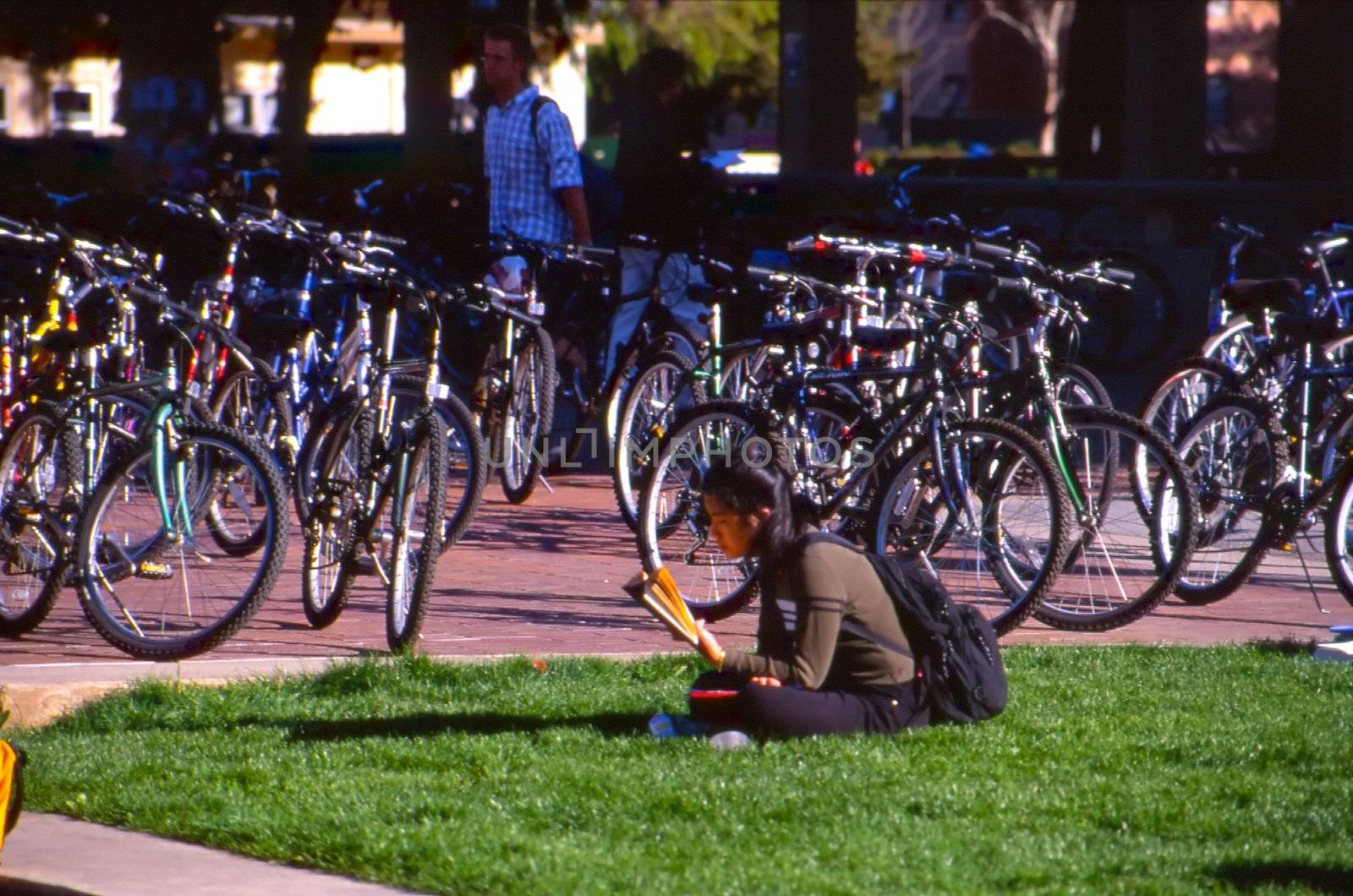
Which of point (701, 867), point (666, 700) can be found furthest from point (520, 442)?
point (701, 867)

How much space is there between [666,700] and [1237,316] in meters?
4.68

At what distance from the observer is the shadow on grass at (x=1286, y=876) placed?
15.1ft

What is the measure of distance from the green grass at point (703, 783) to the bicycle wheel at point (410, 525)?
1.34 feet

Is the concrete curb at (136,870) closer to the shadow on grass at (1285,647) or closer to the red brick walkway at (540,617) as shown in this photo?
the red brick walkway at (540,617)

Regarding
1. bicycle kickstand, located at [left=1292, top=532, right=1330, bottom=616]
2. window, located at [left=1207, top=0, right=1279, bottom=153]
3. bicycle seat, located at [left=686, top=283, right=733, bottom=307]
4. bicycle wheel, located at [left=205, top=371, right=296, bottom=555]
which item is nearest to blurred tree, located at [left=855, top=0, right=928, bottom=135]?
window, located at [left=1207, top=0, right=1279, bottom=153]

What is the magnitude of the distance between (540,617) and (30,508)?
181 centimetres

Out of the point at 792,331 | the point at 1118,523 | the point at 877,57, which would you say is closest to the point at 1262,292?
the point at 1118,523

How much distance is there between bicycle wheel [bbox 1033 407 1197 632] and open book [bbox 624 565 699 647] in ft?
7.44

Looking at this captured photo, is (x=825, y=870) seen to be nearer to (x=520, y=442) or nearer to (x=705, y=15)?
(x=520, y=442)

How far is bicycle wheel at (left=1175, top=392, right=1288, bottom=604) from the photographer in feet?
27.2

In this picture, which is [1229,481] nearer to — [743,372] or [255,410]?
[743,372]

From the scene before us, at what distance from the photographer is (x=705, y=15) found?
1941 inches

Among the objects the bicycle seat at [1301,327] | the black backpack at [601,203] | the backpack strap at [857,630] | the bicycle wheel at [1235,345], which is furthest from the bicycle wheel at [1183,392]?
the black backpack at [601,203]

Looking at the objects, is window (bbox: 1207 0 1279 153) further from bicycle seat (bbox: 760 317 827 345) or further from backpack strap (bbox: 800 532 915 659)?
backpack strap (bbox: 800 532 915 659)
